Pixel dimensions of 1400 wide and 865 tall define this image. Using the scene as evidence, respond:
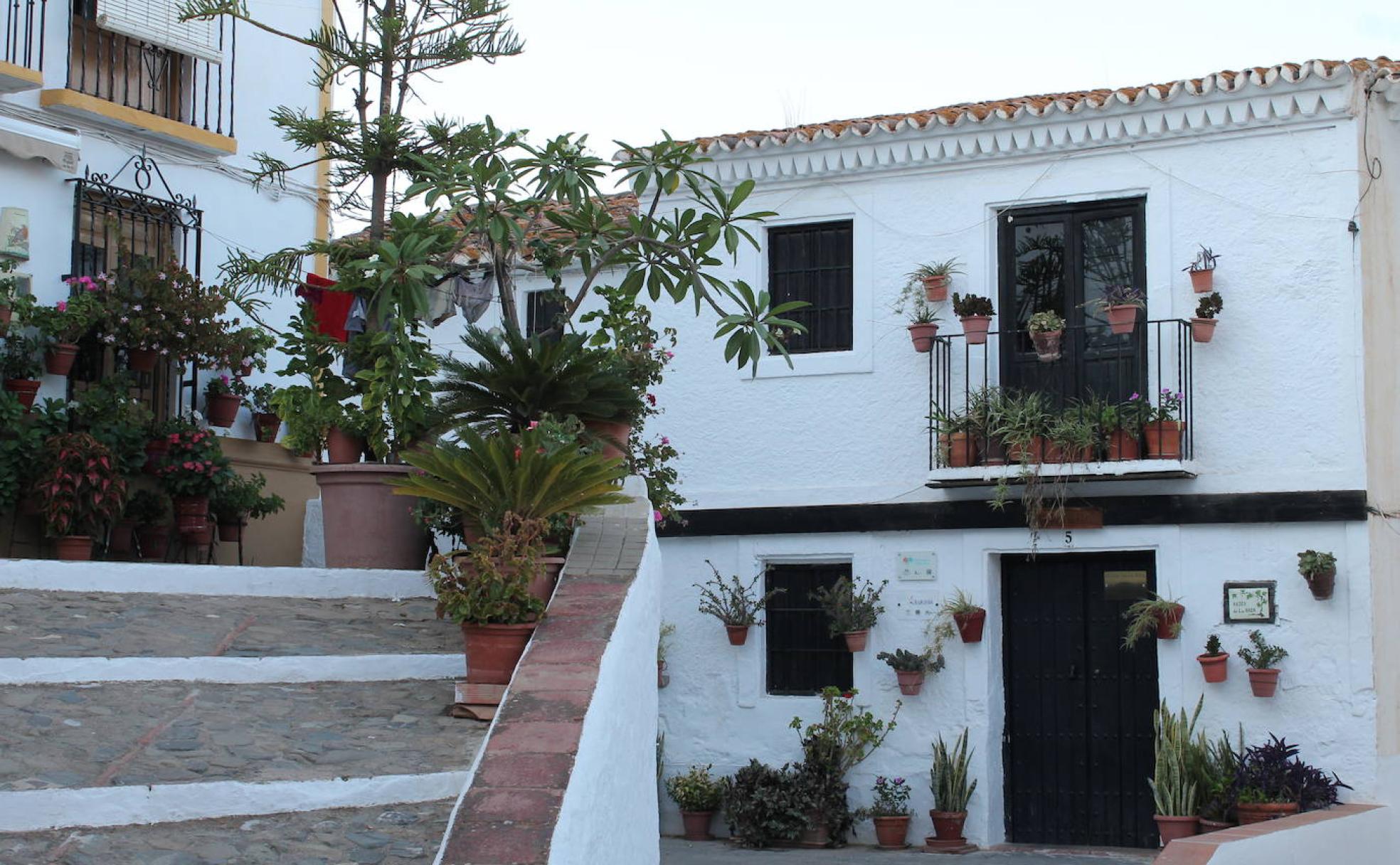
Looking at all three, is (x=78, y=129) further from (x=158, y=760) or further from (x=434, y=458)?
(x=158, y=760)

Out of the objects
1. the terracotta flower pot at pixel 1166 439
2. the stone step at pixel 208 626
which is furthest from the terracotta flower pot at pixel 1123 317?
the stone step at pixel 208 626

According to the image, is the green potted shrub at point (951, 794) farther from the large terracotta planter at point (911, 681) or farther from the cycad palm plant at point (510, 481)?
the cycad palm plant at point (510, 481)

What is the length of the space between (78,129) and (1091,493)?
8376mm

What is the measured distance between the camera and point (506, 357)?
9.23m

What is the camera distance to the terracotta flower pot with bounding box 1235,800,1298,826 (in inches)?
460

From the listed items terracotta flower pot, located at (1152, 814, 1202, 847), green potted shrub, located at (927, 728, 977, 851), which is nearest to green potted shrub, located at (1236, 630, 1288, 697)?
terracotta flower pot, located at (1152, 814, 1202, 847)

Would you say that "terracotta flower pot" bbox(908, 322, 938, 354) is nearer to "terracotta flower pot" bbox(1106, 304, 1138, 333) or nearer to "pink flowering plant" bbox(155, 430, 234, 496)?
"terracotta flower pot" bbox(1106, 304, 1138, 333)

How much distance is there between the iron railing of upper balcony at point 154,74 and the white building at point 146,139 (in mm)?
12

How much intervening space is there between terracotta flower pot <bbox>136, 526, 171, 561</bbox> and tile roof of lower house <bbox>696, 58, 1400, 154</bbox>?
19.0 feet

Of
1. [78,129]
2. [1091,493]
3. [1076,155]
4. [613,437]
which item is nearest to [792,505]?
[1091,493]

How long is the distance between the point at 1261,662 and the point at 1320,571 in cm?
81

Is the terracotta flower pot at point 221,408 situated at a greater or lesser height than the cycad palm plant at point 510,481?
greater

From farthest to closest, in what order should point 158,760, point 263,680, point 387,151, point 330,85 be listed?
1. point 330,85
2. point 387,151
3. point 263,680
4. point 158,760

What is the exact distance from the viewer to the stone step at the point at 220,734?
6090 mm
